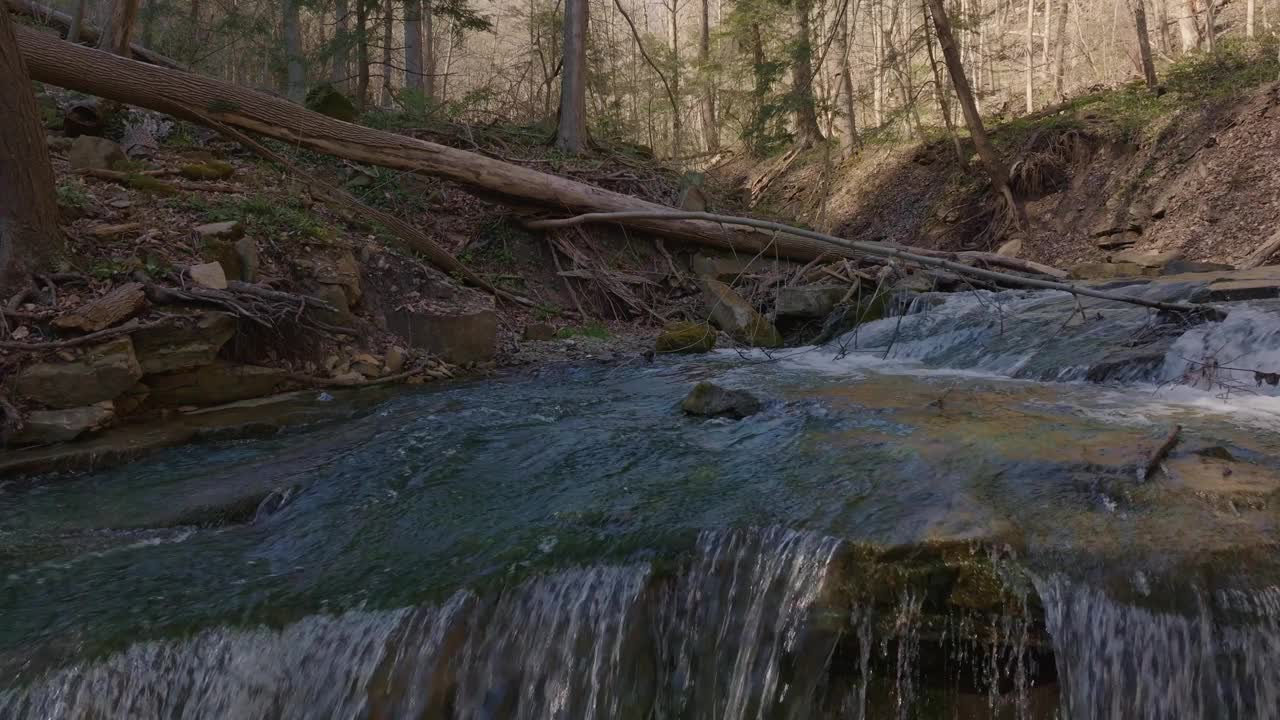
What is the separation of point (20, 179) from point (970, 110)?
14.1 meters

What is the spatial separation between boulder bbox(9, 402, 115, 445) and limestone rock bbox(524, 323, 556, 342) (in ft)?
15.4

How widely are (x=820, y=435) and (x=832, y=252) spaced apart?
5661 millimetres

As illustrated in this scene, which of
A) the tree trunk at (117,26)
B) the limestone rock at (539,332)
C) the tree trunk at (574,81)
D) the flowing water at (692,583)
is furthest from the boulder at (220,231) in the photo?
the tree trunk at (574,81)

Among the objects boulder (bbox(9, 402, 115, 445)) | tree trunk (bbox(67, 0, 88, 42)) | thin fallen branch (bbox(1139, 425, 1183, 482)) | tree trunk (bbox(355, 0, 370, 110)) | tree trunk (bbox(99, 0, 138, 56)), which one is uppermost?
tree trunk (bbox(355, 0, 370, 110))

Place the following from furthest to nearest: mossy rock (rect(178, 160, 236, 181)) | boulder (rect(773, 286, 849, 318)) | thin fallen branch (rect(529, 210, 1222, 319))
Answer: boulder (rect(773, 286, 849, 318)) → mossy rock (rect(178, 160, 236, 181)) → thin fallen branch (rect(529, 210, 1222, 319))

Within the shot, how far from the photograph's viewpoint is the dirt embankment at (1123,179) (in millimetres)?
12641

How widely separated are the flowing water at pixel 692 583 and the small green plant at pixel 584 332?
4926mm

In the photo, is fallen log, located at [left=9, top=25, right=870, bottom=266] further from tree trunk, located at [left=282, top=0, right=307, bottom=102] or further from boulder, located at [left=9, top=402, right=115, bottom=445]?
tree trunk, located at [left=282, top=0, right=307, bottom=102]

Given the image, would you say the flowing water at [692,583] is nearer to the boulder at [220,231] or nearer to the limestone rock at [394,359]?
the limestone rock at [394,359]

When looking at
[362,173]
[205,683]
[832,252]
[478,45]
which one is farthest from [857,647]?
[478,45]

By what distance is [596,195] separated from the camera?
11.1 meters

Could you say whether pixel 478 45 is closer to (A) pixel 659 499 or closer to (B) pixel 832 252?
(B) pixel 832 252

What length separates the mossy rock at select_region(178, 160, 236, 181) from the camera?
9062 millimetres

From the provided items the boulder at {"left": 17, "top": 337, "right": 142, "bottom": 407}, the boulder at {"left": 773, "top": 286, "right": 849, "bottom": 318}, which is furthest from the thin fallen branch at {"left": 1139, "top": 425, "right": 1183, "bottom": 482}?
the boulder at {"left": 17, "top": 337, "right": 142, "bottom": 407}
